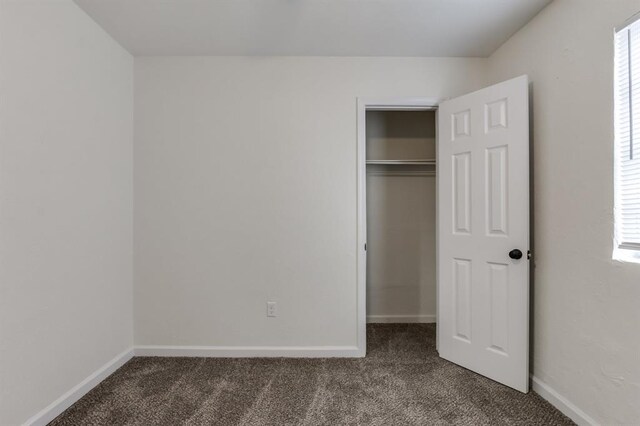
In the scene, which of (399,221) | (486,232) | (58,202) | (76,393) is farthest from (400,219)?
(76,393)

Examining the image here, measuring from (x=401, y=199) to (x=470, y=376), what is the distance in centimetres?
181

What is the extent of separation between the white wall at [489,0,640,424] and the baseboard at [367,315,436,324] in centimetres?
133

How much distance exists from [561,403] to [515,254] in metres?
0.88

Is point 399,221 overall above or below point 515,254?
above

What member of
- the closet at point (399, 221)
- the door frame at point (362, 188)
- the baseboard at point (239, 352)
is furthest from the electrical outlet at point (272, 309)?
the closet at point (399, 221)

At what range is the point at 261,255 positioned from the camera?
2.55 metres

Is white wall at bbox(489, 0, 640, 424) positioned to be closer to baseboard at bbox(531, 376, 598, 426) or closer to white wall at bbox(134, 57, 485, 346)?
baseboard at bbox(531, 376, 598, 426)

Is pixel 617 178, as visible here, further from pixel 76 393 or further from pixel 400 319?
pixel 76 393

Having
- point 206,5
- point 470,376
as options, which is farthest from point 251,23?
point 470,376

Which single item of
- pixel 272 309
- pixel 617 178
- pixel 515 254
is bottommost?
pixel 272 309

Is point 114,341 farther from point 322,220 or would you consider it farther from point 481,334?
point 481,334

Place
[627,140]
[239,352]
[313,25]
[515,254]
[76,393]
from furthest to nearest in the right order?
1. [239,352]
2. [313,25]
3. [515,254]
4. [76,393]
5. [627,140]

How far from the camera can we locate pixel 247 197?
2543 millimetres

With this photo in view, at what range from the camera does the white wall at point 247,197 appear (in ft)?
8.30
